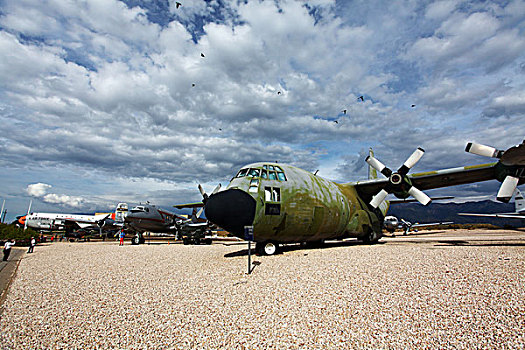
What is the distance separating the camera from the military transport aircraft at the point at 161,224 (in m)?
29.3

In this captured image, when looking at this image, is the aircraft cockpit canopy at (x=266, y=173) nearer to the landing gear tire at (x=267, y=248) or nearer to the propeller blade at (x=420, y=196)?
the landing gear tire at (x=267, y=248)

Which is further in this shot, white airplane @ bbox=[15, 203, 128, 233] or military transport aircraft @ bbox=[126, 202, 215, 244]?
white airplane @ bbox=[15, 203, 128, 233]

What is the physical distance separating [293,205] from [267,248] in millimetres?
2637

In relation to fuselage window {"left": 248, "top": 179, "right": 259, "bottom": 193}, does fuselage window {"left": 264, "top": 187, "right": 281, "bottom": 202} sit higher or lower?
lower

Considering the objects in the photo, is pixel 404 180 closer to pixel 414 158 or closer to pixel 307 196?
pixel 414 158

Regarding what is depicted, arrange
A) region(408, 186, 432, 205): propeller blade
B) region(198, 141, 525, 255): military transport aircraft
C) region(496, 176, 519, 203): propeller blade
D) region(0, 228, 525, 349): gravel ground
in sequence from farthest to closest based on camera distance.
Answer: region(408, 186, 432, 205): propeller blade < region(496, 176, 519, 203): propeller blade < region(198, 141, 525, 255): military transport aircraft < region(0, 228, 525, 349): gravel ground

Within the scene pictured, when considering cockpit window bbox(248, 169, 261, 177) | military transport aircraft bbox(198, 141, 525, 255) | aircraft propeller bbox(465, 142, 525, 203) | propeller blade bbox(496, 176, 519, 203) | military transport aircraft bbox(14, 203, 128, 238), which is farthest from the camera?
military transport aircraft bbox(14, 203, 128, 238)

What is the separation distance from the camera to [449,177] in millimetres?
16531

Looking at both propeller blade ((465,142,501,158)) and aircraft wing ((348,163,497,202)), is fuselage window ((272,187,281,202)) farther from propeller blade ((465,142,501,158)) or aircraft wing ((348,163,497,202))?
propeller blade ((465,142,501,158))

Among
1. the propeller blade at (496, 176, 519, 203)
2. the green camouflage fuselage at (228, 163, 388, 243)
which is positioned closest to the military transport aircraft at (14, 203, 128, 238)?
the green camouflage fuselage at (228, 163, 388, 243)

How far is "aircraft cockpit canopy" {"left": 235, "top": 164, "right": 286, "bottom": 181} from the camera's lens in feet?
42.2

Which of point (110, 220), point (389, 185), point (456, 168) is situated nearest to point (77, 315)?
point (389, 185)

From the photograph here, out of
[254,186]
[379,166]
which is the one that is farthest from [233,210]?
[379,166]

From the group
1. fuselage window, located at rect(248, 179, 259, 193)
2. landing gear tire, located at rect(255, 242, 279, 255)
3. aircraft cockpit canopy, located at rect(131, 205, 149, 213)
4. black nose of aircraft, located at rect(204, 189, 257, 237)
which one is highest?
aircraft cockpit canopy, located at rect(131, 205, 149, 213)
